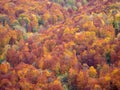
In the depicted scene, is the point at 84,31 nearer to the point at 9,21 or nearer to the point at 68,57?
the point at 68,57

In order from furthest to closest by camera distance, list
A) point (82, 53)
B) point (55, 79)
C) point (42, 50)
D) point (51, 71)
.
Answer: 1. point (42, 50)
2. point (82, 53)
3. point (51, 71)
4. point (55, 79)

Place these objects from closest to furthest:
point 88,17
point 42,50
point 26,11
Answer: point 42,50
point 88,17
point 26,11

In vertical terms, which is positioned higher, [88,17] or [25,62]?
[88,17]

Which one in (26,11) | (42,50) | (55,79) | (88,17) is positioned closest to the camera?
(55,79)

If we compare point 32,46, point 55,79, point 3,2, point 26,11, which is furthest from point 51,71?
point 3,2

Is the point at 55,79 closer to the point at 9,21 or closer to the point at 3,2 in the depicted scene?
the point at 9,21

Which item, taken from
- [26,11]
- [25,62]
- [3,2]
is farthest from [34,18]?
[25,62]

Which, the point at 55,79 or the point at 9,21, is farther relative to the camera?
the point at 9,21
